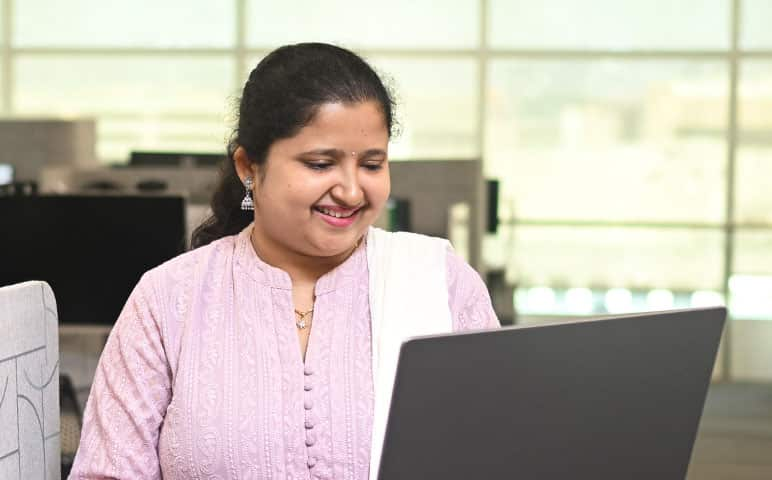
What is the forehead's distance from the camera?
4.77 ft

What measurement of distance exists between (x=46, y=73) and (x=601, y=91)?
4.08 meters

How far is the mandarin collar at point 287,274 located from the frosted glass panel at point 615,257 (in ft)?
23.0

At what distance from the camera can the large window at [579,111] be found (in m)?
8.56

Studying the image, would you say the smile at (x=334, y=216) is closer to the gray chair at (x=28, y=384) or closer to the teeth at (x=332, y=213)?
the teeth at (x=332, y=213)

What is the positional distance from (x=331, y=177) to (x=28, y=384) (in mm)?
448

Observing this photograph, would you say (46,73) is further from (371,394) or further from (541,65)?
(371,394)

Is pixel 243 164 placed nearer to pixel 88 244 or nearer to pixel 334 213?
pixel 334 213

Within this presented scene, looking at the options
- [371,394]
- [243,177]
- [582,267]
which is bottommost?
[582,267]

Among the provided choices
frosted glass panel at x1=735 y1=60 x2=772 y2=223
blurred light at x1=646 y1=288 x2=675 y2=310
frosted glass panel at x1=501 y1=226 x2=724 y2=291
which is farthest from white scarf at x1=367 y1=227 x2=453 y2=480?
frosted glass panel at x1=735 y1=60 x2=772 y2=223

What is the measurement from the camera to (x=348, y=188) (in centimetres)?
144

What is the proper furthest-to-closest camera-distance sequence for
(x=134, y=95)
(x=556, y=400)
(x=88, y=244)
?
(x=134, y=95) < (x=88, y=244) < (x=556, y=400)

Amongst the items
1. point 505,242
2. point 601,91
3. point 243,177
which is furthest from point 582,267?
point 243,177

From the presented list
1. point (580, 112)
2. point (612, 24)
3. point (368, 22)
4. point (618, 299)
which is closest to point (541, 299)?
point (618, 299)

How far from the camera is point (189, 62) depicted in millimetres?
9125
